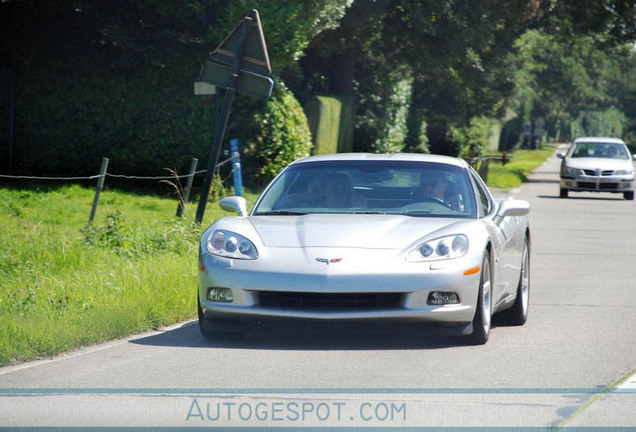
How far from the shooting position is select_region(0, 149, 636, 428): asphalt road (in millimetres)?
5949

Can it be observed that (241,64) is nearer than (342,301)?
No

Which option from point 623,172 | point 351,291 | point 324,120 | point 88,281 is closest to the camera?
point 351,291

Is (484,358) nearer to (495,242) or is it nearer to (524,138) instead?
(495,242)

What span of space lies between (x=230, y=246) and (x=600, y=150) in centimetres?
2630

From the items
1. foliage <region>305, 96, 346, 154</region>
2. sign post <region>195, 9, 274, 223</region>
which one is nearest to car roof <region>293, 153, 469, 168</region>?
sign post <region>195, 9, 274, 223</region>

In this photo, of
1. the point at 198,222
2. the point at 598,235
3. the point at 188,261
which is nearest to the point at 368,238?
the point at 188,261

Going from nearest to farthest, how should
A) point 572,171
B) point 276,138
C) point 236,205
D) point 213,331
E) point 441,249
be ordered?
point 441,249 < point 213,331 < point 236,205 < point 276,138 < point 572,171

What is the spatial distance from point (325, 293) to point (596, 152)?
2640 cm

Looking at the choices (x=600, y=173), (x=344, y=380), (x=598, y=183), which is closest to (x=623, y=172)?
(x=600, y=173)

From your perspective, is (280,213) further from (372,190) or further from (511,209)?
(511,209)

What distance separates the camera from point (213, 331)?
334 inches

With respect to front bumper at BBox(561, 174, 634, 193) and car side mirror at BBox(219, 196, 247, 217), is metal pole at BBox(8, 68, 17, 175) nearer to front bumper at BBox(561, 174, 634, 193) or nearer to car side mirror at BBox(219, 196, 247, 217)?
car side mirror at BBox(219, 196, 247, 217)

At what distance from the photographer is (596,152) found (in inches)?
1304

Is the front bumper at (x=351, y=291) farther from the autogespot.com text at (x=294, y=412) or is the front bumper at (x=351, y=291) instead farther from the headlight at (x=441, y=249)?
the autogespot.com text at (x=294, y=412)
